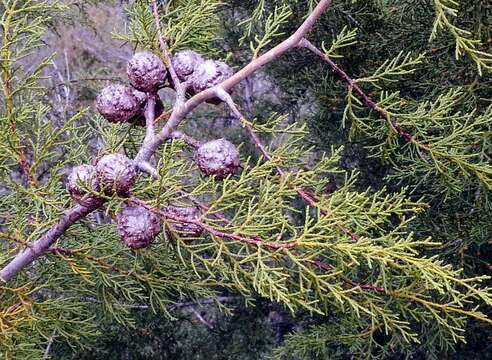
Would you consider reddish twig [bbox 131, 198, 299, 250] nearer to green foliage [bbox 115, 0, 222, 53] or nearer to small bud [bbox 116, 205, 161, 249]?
small bud [bbox 116, 205, 161, 249]

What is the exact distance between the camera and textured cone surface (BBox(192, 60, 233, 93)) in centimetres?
128

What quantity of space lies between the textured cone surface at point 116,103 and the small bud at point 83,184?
16 cm

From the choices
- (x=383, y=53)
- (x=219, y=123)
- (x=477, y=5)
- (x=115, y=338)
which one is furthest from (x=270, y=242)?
(x=219, y=123)

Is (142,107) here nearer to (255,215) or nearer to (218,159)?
(218,159)

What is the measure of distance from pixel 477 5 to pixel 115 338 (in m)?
2.18

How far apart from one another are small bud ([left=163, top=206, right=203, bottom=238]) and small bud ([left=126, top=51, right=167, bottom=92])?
272 millimetres

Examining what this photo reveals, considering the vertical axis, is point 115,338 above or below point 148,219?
below

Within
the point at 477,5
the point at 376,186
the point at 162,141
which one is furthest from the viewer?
the point at 376,186

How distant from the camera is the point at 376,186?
2.89 m

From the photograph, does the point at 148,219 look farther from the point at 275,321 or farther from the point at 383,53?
the point at 275,321

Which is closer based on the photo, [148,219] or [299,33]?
[148,219]

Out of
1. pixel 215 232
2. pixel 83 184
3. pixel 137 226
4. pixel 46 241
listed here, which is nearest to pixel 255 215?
pixel 215 232

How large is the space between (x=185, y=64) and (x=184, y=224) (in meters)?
0.36

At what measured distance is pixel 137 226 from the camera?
118cm
